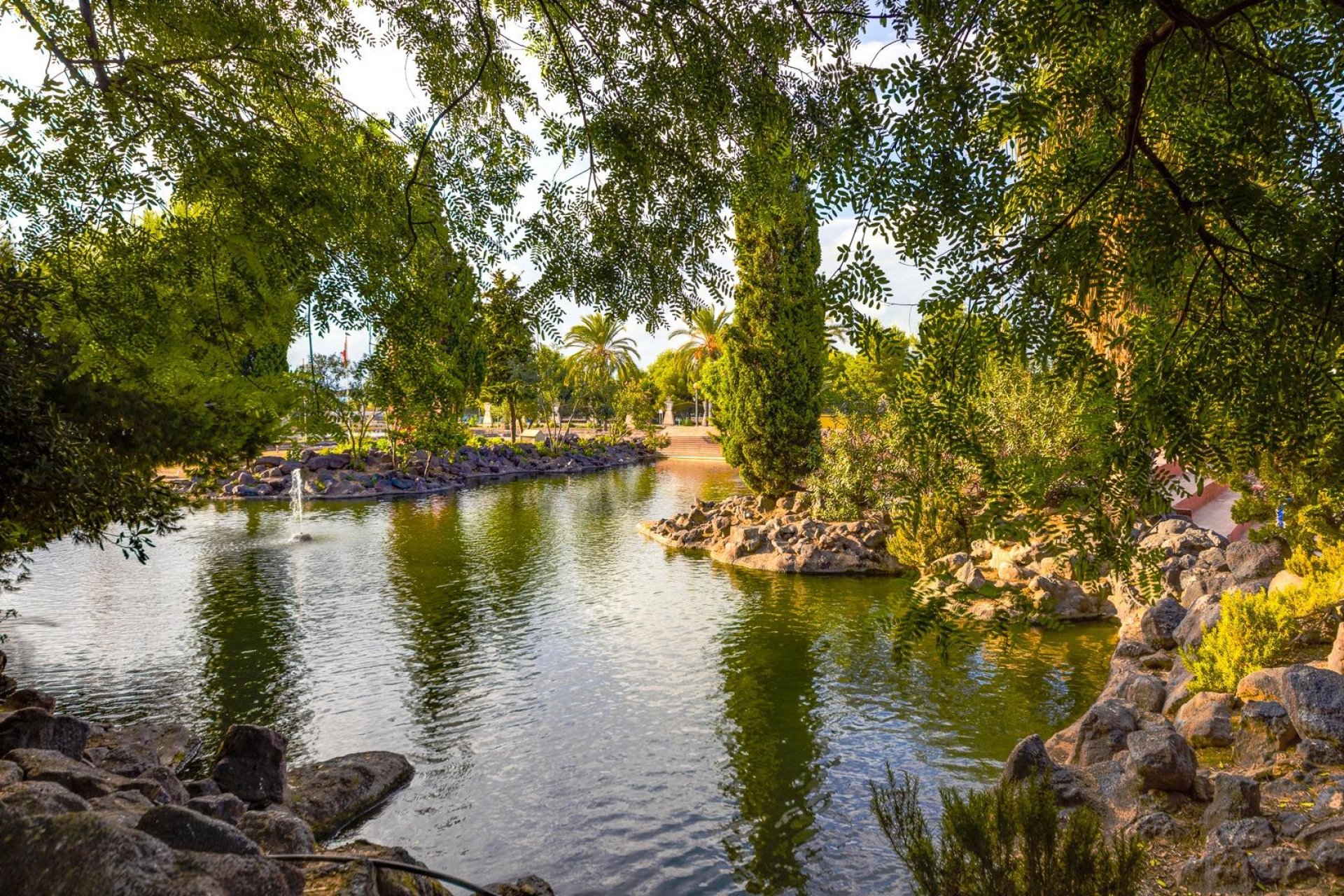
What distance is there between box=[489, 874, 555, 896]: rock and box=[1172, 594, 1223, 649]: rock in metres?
7.51

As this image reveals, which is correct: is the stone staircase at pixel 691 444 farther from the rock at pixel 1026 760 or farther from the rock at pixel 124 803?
the rock at pixel 124 803

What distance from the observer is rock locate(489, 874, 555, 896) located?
18.7 feet

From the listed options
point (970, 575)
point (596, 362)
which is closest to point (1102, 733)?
point (970, 575)

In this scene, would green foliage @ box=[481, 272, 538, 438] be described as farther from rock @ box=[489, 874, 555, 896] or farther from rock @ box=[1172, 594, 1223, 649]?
rock @ box=[1172, 594, 1223, 649]

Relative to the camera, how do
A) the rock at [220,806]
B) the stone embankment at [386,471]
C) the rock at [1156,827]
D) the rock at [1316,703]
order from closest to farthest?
1. the rock at [1156,827]
2. the rock at [220,806]
3. the rock at [1316,703]
4. the stone embankment at [386,471]

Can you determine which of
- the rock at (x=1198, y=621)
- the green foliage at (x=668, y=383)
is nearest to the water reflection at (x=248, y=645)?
the rock at (x=1198, y=621)

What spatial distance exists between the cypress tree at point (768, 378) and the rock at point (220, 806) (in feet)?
55.6

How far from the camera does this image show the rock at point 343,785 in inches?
285

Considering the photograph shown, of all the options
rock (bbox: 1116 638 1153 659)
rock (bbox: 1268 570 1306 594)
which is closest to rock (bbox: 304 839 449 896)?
rock (bbox: 1116 638 1153 659)

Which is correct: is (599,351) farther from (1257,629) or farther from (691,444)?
(1257,629)

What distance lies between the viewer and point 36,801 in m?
4.05

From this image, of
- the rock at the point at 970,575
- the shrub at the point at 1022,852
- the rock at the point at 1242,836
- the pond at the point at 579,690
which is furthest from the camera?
the rock at the point at 970,575

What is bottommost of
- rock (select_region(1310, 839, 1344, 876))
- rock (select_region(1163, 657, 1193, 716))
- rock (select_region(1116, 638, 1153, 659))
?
rock (select_region(1116, 638, 1153, 659))

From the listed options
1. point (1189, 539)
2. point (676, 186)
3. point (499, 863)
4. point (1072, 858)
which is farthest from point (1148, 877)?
point (1189, 539)
